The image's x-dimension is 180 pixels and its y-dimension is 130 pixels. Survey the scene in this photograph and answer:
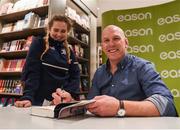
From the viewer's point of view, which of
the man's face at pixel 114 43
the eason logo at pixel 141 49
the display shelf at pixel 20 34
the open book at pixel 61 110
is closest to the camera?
the open book at pixel 61 110

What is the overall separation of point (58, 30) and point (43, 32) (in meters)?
1.94

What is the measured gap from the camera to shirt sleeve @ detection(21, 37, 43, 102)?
6.39ft

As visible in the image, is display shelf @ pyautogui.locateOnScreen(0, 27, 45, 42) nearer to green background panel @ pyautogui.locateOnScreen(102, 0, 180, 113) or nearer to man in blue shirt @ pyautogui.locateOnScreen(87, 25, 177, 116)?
green background panel @ pyautogui.locateOnScreen(102, 0, 180, 113)

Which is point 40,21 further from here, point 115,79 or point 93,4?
point 115,79

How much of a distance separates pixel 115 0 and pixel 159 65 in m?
4.19

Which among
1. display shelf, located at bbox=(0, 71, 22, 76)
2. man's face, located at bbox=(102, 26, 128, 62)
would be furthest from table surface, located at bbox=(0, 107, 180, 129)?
display shelf, located at bbox=(0, 71, 22, 76)

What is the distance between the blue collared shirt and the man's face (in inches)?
2.6

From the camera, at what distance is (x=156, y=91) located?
1.12m

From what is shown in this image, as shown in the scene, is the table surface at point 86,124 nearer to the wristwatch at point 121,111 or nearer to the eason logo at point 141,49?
the wristwatch at point 121,111

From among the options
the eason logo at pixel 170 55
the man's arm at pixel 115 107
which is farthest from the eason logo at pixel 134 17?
the man's arm at pixel 115 107

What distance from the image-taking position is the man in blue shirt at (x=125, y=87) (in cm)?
96

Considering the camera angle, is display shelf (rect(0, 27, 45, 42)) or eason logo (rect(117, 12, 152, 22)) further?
display shelf (rect(0, 27, 45, 42))

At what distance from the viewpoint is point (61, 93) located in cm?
126

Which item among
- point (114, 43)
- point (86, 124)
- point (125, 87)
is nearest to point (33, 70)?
point (114, 43)
